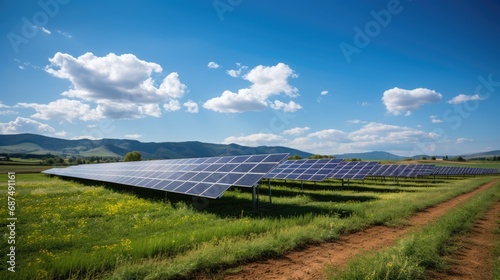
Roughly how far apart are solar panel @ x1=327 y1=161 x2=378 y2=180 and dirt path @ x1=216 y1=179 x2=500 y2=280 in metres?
16.8

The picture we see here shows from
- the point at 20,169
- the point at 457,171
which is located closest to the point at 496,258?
the point at 457,171

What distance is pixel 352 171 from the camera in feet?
103

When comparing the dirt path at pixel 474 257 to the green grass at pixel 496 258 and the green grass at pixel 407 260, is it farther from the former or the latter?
the green grass at pixel 407 260

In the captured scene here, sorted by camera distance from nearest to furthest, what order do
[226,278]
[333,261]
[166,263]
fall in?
[226,278]
[166,263]
[333,261]

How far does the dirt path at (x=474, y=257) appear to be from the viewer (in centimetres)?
721

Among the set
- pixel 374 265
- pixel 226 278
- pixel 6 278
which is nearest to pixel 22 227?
pixel 6 278

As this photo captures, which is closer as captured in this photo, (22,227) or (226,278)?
(226,278)

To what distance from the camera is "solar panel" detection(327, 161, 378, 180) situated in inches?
1134

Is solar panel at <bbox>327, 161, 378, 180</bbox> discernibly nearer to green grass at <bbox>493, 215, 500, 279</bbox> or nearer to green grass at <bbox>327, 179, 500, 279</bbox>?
green grass at <bbox>493, 215, 500, 279</bbox>

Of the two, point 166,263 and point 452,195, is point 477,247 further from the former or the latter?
point 452,195

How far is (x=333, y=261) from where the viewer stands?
809 cm

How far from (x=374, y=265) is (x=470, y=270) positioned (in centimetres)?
326

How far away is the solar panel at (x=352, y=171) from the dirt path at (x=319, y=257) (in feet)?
55.1

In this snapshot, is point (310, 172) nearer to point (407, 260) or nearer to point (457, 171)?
point (407, 260)
